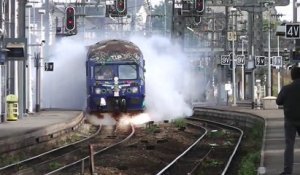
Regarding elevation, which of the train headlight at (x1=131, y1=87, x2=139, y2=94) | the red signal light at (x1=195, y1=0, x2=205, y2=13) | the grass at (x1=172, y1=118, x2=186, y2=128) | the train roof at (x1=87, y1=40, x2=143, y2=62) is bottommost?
the grass at (x1=172, y1=118, x2=186, y2=128)

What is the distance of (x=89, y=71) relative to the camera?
34031 millimetres

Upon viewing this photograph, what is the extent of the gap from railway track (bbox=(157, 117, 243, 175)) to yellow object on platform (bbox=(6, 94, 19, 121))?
934 cm

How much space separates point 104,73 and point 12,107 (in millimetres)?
4400

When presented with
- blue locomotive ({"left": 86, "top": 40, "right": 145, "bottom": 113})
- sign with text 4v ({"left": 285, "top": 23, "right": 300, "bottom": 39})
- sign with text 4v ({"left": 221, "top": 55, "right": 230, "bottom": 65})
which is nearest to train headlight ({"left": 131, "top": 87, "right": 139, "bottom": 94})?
blue locomotive ({"left": 86, "top": 40, "right": 145, "bottom": 113})

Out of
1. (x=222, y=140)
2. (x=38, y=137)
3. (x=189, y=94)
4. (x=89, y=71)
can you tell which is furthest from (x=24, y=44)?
(x=189, y=94)

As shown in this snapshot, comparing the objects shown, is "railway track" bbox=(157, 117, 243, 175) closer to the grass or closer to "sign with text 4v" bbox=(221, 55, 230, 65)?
the grass

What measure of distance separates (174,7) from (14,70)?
15.5 m

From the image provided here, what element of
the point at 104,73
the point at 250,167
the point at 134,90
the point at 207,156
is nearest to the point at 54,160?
the point at 207,156

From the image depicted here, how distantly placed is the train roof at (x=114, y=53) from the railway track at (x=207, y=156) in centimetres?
628

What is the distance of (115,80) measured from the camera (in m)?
33.8

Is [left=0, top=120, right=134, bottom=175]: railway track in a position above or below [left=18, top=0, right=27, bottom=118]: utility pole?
below

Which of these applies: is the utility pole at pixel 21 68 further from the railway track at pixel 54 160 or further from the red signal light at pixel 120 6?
the railway track at pixel 54 160

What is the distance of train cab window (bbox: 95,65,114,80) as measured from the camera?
111ft

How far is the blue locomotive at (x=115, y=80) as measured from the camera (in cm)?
3378
